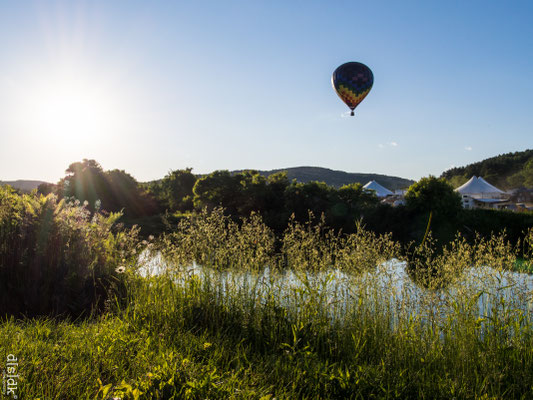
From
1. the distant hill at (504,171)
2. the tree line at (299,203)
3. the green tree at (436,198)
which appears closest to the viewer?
the tree line at (299,203)

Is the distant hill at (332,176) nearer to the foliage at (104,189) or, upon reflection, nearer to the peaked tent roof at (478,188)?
the peaked tent roof at (478,188)

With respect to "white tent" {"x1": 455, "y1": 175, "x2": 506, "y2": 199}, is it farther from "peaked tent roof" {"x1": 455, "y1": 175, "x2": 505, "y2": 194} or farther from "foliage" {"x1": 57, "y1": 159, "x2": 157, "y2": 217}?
"foliage" {"x1": 57, "y1": 159, "x2": 157, "y2": 217}

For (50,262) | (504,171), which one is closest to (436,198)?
(50,262)

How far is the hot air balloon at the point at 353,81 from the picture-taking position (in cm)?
1452

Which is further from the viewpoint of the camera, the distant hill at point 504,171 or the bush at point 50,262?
the distant hill at point 504,171

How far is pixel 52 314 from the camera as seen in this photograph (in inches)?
181

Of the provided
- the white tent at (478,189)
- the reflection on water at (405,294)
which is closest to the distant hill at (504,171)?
the white tent at (478,189)

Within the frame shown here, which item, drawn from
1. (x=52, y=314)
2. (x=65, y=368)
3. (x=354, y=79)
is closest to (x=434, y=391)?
(x=65, y=368)

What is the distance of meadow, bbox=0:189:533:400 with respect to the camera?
2.60 metres

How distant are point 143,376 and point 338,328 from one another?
6.67 feet

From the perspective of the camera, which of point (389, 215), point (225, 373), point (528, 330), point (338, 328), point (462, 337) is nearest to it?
point (225, 373)

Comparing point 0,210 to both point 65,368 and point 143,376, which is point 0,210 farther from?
point 143,376

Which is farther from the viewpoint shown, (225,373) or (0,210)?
(0,210)

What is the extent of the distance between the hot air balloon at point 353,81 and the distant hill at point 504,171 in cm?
A: 4812
